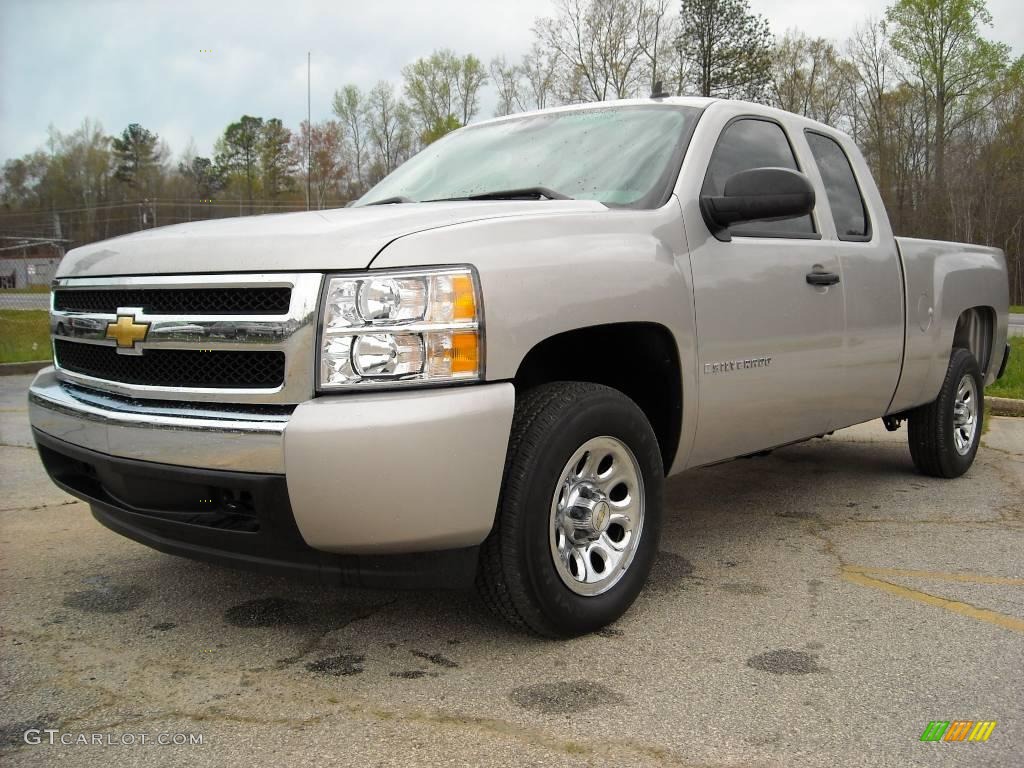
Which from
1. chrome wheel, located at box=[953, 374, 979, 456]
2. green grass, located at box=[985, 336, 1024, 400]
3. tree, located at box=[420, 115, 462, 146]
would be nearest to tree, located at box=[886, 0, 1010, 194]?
tree, located at box=[420, 115, 462, 146]

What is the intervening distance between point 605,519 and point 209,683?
4.19 feet

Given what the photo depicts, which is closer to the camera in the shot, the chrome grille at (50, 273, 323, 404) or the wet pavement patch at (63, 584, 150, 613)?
the chrome grille at (50, 273, 323, 404)

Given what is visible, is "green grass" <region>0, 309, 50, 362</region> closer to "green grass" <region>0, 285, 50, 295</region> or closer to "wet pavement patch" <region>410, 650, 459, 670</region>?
"green grass" <region>0, 285, 50, 295</region>

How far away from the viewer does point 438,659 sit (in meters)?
2.92

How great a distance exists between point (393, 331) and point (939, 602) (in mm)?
2210

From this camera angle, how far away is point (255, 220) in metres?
3.09

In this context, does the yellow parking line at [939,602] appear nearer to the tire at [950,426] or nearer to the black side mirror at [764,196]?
the black side mirror at [764,196]

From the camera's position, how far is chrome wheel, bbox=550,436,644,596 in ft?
9.92

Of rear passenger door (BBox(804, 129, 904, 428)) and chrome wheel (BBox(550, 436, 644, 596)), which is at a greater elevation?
rear passenger door (BBox(804, 129, 904, 428))

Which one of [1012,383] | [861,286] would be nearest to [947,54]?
[1012,383]

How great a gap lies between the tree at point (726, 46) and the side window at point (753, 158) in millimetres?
31072

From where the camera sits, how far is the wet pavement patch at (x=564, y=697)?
8.49 ft

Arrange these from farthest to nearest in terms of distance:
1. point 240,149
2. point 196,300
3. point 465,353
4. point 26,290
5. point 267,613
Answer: point 240,149 → point 26,290 → point 267,613 → point 196,300 → point 465,353

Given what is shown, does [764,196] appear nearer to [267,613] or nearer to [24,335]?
[267,613]
